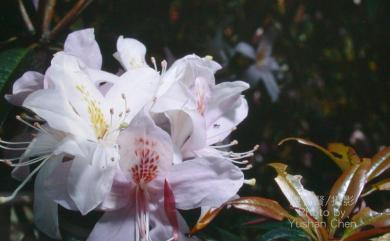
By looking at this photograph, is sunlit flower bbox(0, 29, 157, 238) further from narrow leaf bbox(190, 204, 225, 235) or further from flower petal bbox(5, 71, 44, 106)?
narrow leaf bbox(190, 204, 225, 235)

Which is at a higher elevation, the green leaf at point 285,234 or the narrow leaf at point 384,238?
the narrow leaf at point 384,238

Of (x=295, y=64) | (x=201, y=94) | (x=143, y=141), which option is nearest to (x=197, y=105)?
(x=201, y=94)

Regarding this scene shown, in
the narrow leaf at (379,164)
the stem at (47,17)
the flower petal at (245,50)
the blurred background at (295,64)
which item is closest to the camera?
the narrow leaf at (379,164)

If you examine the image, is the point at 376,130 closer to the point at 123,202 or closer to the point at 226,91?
A: the point at 226,91

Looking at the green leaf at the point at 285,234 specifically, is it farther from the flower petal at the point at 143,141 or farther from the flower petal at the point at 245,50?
the flower petal at the point at 245,50

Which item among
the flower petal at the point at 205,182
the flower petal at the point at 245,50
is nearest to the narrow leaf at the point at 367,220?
the flower petal at the point at 205,182

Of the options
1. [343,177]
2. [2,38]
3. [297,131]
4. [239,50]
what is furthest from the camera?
[297,131]

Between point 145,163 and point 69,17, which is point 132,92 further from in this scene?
point 69,17

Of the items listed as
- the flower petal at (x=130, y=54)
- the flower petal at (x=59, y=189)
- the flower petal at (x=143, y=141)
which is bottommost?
the flower petal at (x=59, y=189)

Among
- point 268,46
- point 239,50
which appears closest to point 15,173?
point 239,50
